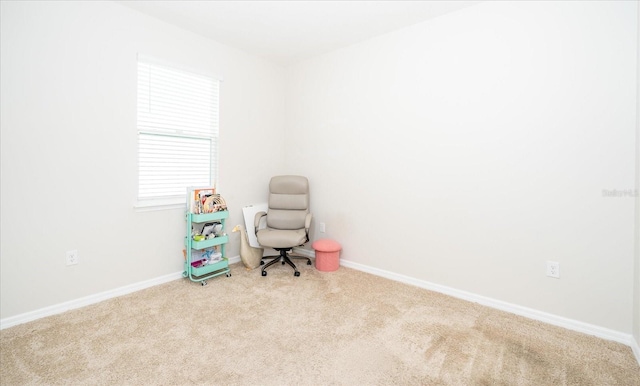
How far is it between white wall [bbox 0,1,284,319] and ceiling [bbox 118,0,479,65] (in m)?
0.25

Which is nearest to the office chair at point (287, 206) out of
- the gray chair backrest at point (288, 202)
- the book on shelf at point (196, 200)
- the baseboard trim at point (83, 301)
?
the gray chair backrest at point (288, 202)

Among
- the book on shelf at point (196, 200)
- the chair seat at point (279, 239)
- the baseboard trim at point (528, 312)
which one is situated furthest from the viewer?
the chair seat at point (279, 239)

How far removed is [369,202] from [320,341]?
1747 mm

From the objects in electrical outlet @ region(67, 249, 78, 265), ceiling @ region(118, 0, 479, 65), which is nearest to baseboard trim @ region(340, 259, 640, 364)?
ceiling @ region(118, 0, 479, 65)

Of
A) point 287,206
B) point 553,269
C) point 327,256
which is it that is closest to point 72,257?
point 287,206

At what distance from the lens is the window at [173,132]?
292cm

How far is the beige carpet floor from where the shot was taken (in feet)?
5.68

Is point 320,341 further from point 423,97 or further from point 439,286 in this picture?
point 423,97

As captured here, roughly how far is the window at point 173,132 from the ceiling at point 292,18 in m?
0.48

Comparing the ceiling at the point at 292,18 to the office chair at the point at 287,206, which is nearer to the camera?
the ceiling at the point at 292,18

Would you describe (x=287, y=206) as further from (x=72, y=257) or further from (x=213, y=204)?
(x=72, y=257)

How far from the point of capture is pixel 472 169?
2715 mm

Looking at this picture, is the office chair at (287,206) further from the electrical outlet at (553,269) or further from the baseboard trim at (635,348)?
the baseboard trim at (635,348)

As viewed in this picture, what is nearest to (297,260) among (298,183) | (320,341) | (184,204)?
(298,183)
